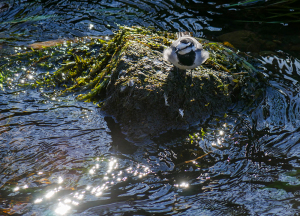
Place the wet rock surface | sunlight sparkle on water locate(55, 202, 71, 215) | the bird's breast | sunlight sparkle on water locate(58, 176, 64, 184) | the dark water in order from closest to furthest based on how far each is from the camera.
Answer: sunlight sparkle on water locate(55, 202, 71, 215) → the dark water → sunlight sparkle on water locate(58, 176, 64, 184) → the bird's breast → the wet rock surface

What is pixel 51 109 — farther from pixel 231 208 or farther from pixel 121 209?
pixel 231 208

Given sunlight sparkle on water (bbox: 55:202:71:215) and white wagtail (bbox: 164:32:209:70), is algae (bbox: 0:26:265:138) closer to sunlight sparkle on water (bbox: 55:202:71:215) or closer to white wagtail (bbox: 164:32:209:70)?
white wagtail (bbox: 164:32:209:70)

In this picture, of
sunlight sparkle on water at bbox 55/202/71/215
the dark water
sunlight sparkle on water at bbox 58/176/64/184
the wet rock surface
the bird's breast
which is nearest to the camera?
sunlight sparkle on water at bbox 55/202/71/215

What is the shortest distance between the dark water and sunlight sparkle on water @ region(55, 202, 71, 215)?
0.01 m

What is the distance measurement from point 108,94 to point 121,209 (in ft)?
7.47

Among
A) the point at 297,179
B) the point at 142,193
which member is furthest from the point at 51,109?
the point at 297,179

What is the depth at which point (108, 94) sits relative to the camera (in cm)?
470

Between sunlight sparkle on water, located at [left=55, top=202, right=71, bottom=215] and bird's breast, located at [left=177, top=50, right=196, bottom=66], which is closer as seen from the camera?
sunlight sparkle on water, located at [left=55, top=202, right=71, bottom=215]

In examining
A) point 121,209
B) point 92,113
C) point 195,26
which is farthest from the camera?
point 195,26

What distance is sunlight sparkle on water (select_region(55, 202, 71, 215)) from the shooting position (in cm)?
288

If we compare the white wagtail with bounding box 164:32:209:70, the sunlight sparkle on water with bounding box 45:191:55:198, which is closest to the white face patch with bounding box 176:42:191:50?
the white wagtail with bounding box 164:32:209:70

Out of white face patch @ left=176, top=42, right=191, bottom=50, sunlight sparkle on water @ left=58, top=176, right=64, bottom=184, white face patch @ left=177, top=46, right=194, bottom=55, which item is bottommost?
sunlight sparkle on water @ left=58, top=176, right=64, bottom=184

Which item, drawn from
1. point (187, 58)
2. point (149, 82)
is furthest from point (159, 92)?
point (187, 58)

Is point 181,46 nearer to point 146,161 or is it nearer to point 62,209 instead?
point 146,161
